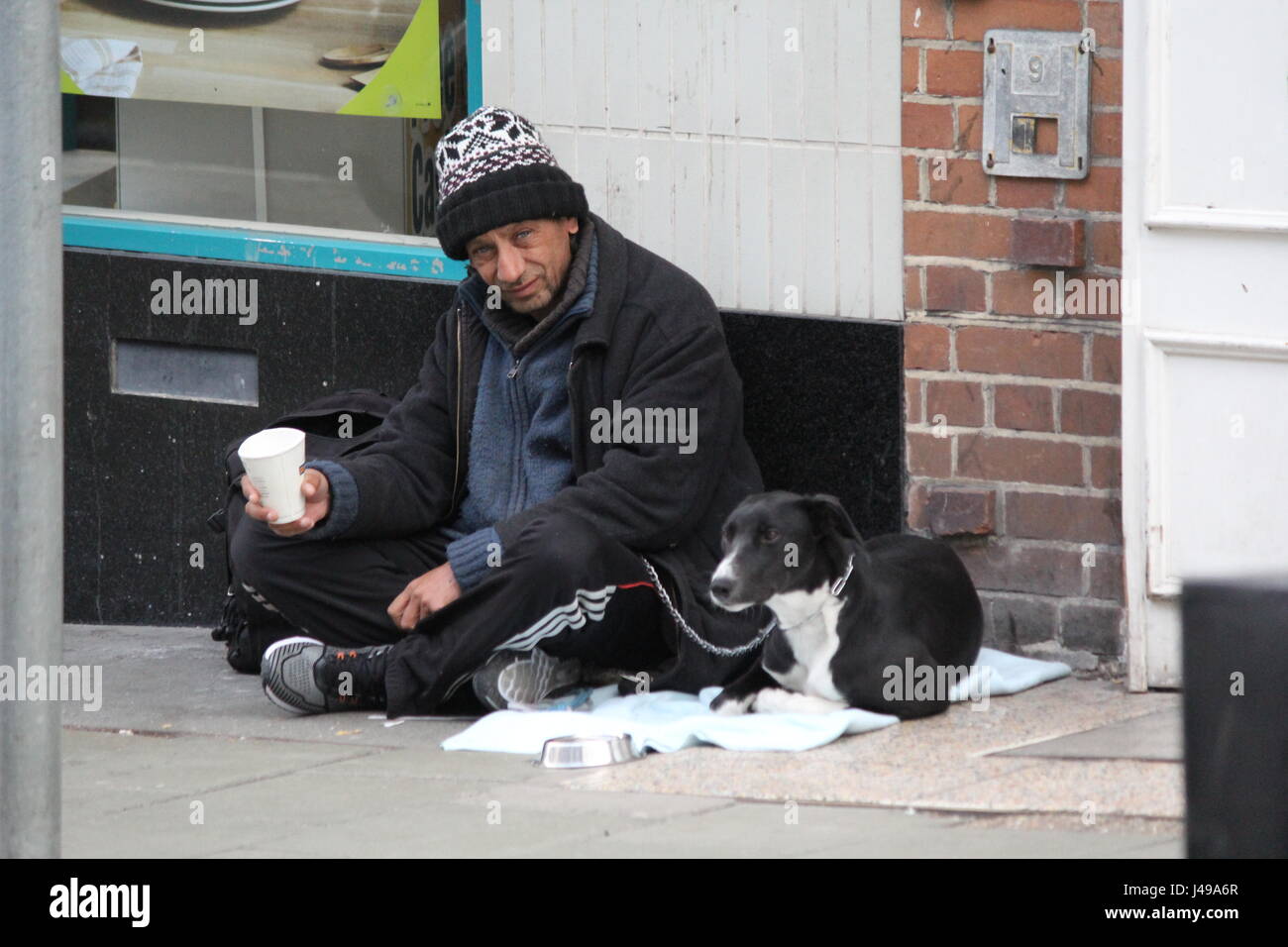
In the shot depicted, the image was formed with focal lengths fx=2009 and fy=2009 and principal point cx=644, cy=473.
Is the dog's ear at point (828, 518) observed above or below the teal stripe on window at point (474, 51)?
below

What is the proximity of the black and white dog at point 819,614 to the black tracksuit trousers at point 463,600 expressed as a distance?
349 mm

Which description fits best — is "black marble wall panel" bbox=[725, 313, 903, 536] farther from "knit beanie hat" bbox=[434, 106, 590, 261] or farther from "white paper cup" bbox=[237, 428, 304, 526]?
"white paper cup" bbox=[237, 428, 304, 526]

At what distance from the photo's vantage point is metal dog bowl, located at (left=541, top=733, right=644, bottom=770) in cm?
425

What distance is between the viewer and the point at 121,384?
6.20 meters

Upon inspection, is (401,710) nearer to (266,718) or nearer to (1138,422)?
(266,718)

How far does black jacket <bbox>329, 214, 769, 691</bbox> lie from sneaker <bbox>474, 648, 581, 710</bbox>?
30 centimetres

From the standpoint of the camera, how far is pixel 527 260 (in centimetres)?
495

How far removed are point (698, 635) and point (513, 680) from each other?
0.46 metres

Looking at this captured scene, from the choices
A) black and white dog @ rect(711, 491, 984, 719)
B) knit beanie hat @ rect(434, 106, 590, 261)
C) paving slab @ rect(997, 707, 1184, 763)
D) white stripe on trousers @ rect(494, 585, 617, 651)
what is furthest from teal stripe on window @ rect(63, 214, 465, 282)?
paving slab @ rect(997, 707, 1184, 763)

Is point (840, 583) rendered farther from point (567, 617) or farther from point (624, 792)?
point (624, 792)

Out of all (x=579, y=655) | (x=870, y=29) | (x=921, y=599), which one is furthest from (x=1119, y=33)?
(x=579, y=655)

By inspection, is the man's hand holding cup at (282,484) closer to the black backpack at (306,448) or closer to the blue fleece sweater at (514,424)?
the blue fleece sweater at (514,424)

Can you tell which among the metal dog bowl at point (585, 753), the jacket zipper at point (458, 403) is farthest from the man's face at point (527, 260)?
the metal dog bowl at point (585, 753)

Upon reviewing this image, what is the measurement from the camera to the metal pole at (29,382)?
8.28 feet
